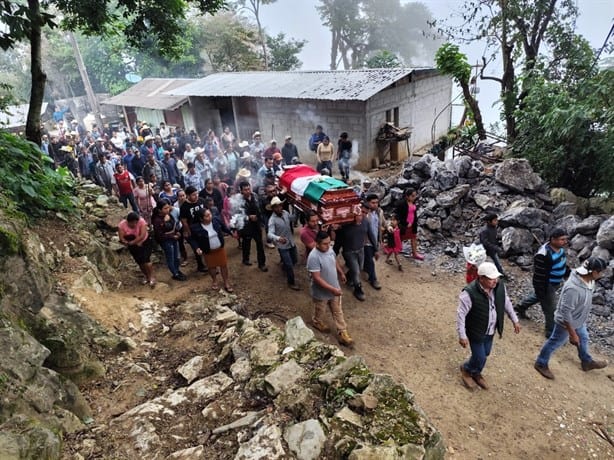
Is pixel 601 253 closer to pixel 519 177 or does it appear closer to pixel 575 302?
pixel 519 177

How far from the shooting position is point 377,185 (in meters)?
10.6

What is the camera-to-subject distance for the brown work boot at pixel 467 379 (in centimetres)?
470

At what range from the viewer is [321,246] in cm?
501

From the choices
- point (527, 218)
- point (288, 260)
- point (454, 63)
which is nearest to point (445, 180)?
point (527, 218)

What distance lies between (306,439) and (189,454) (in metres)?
0.88

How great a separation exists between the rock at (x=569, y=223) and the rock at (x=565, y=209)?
0.17m

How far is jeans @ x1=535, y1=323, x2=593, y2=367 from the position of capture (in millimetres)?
4727

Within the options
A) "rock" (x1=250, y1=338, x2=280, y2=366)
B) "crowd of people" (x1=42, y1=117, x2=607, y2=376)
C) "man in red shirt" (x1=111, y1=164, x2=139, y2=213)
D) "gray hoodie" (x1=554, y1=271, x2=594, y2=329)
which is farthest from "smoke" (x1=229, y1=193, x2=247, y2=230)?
"gray hoodie" (x1=554, y1=271, x2=594, y2=329)

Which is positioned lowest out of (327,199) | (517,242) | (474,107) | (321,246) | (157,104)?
(517,242)

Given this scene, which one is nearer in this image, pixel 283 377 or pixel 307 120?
pixel 283 377

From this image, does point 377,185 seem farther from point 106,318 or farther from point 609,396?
point 106,318

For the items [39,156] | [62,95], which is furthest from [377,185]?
[62,95]

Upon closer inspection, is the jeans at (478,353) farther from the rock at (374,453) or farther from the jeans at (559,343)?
the rock at (374,453)

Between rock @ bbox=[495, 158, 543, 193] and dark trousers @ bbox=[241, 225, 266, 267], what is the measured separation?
613cm
